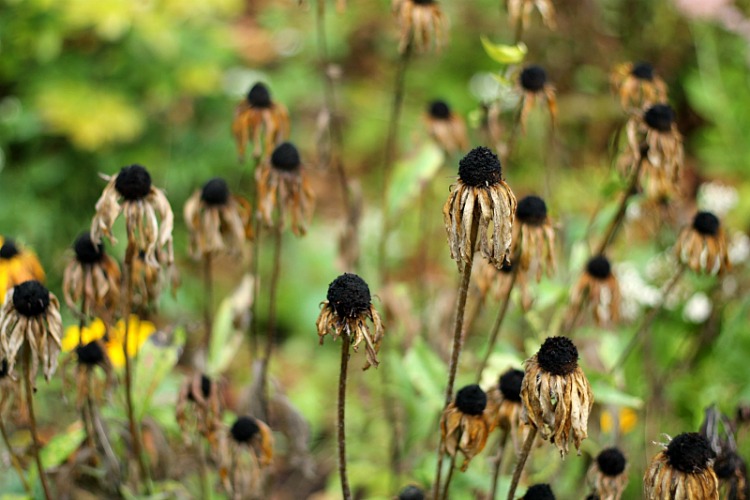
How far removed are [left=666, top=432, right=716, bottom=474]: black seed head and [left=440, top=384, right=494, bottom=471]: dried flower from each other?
0.30m

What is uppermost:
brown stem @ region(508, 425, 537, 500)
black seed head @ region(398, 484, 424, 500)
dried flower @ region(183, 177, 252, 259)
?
dried flower @ region(183, 177, 252, 259)

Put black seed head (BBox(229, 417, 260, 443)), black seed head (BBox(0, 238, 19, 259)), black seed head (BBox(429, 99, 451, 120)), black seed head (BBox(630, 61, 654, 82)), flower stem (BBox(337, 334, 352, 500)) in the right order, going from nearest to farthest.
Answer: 1. flower stem (BBox(337, 334, 352, 500))
2. black seed head (BBox(229, 417, 260, 443))
3. black seed head (BBox(0, 238, 19, 259))
4. black seed head (BBox(630, 61, 654, 82))
5. black seed head (BBox(429, 99, 451, 120))

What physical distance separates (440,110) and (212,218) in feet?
2.41

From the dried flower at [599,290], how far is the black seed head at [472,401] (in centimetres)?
51

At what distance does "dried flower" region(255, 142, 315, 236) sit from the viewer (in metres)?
1.66

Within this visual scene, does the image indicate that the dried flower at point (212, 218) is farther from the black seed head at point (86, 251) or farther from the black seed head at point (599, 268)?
the black seed head at point (599, 268)

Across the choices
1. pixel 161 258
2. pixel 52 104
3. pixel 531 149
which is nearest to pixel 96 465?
pixel 161 258

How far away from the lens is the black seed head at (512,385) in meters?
1.44

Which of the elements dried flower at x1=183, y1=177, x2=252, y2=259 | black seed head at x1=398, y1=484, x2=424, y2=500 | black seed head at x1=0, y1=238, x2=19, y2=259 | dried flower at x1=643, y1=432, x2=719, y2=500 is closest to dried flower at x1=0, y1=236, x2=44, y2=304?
black seed head at x1=0, y1=238, x2=19, y2=259

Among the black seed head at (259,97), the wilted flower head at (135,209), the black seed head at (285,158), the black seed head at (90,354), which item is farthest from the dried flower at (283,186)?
the black seed head at (90,354)

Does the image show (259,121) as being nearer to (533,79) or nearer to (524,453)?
(533,79)

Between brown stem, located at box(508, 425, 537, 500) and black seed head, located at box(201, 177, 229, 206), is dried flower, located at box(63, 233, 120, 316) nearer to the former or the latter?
black seed head, located at box(201, 177, 229, 206)

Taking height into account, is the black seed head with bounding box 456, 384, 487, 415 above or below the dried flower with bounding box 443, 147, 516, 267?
below

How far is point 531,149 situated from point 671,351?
69.0 inches
